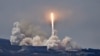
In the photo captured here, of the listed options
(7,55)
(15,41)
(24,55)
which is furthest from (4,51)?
(15,41)

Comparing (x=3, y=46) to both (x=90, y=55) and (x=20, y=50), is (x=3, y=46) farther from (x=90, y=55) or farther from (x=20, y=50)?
(x=90, y=55)

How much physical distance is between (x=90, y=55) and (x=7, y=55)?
55.0ft

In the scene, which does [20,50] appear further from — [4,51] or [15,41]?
[15,41]

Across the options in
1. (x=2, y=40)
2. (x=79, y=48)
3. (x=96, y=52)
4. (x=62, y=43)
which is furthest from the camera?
(x=96, y=52)

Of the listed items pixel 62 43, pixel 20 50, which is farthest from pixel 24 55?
pixel 62 43

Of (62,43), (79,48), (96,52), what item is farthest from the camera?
(96,52)

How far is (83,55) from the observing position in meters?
44.7

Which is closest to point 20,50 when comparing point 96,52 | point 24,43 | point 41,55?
point 41,55

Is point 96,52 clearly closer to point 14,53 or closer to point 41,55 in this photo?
point 41,55

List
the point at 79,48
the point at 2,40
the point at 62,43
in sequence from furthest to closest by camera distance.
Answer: the point at 2,40
the point at 79,48
the point at 62,43

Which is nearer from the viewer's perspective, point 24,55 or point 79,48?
point 79,48

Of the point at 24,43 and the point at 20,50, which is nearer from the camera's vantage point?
the point at 24,43

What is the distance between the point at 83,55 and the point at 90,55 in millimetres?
2471

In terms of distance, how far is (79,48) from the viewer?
38625 millimetres
